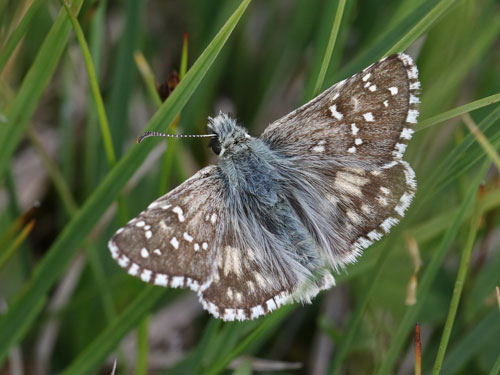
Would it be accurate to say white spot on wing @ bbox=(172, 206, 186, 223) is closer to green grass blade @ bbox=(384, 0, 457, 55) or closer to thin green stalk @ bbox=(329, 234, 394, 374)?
thin green stalk @ bbox=(329, 234, 394, 374)

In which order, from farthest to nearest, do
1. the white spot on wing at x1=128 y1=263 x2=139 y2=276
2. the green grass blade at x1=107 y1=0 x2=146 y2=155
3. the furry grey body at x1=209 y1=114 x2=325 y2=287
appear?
the green grass blade at x1=107 y1=0 x2=146 y2=155
the furry grey body at x1=209 y1=114 x2=325 y2=287
the white spot on wing at x1=128 y1=263 x2=139 y2=276

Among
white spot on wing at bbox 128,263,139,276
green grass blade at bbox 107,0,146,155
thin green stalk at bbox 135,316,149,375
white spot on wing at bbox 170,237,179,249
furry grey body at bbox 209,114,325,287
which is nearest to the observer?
white spot on wing at bbox 128,263,139,276

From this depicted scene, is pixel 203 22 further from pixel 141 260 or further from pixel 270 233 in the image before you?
pixel 141 260

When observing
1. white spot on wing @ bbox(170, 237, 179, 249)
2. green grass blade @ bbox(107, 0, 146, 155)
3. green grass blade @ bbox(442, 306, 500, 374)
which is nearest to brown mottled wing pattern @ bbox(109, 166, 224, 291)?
white spot on wing @ bbox(170, 237, 179, 249)

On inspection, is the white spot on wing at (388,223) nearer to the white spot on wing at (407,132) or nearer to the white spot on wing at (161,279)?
the white spot on wing at (407,132)

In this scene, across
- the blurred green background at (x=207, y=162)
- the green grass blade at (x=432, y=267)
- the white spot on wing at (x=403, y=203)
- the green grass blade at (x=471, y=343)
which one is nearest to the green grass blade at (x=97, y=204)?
the blurred green background at (x=207, y=162)

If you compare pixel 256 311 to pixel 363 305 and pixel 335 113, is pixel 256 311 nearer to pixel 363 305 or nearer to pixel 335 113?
pixel 363 305

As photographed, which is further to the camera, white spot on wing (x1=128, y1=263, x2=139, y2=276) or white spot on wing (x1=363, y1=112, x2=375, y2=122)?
white spot on wing (x1=363, y1=112, x2=375, y2=122)
